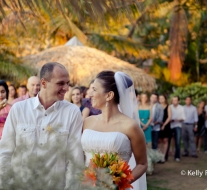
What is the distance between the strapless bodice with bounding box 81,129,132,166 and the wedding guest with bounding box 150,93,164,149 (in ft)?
29.1

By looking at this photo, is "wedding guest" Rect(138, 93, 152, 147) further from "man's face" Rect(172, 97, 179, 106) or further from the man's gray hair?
the man's gray hair

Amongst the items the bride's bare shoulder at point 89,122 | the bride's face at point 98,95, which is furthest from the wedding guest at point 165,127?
the bride's face at point 98,95

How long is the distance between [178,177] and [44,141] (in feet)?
24.8

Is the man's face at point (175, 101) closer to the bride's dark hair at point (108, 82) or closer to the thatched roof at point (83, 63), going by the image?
the thatched roof at point (83, 63)

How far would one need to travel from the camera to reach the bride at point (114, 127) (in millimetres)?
3830

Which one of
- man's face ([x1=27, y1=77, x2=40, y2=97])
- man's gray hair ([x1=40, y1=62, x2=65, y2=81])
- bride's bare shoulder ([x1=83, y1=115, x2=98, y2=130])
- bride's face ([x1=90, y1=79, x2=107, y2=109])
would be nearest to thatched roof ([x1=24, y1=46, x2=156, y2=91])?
man's face ([x1=27, y1=77, x2=40, y2=97])

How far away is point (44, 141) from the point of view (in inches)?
133

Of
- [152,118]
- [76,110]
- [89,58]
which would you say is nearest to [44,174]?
[76,110]

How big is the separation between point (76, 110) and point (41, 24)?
18.9 meters

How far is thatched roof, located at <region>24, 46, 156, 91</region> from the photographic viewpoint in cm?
1664

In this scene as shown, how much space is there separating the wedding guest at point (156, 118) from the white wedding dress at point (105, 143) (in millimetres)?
8872

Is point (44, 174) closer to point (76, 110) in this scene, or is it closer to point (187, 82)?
point (76, 110)

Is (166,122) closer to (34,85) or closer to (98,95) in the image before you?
(34,85)

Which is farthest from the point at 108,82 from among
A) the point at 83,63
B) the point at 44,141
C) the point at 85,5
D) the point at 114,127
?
the point at 83,63
